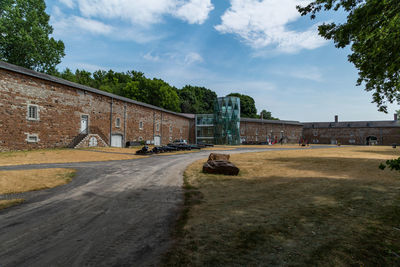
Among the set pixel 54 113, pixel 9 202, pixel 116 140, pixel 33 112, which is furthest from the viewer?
pixel 116 140

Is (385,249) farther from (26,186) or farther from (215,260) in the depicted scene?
(26,186)

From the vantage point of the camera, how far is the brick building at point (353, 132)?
2261 inches

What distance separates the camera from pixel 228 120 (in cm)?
4700

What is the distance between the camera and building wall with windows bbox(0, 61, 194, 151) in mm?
16528

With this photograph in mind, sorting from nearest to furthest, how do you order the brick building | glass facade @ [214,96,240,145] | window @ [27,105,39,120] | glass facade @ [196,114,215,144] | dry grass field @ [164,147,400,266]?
dry grass field @ [164,147,400,266]
window @ [27,105,39,120]
glass facade @ [214,96,240,145]
glass facade @ [196,114,215,144]
the brick building

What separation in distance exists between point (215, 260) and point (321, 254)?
1.62m

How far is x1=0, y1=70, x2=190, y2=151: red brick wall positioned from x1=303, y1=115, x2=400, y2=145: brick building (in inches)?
2471

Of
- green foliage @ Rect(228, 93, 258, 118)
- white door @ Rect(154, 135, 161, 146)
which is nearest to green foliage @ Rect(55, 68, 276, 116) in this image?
green foliage @ Rect(228, 93, 258, 118)

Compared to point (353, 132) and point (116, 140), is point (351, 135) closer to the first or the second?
point (353, 132)

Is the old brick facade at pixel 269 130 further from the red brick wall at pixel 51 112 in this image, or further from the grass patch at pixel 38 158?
the grass patch at pixel 38 158

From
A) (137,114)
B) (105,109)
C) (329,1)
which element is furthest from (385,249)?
(137,114)

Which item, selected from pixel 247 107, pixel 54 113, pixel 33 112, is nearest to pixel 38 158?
pixel 33 112

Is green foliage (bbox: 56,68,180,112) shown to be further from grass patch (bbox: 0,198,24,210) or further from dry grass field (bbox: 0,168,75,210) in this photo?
grass patch (bbox: 0,198,24,210)

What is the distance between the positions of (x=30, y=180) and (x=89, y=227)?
6.04 metres
